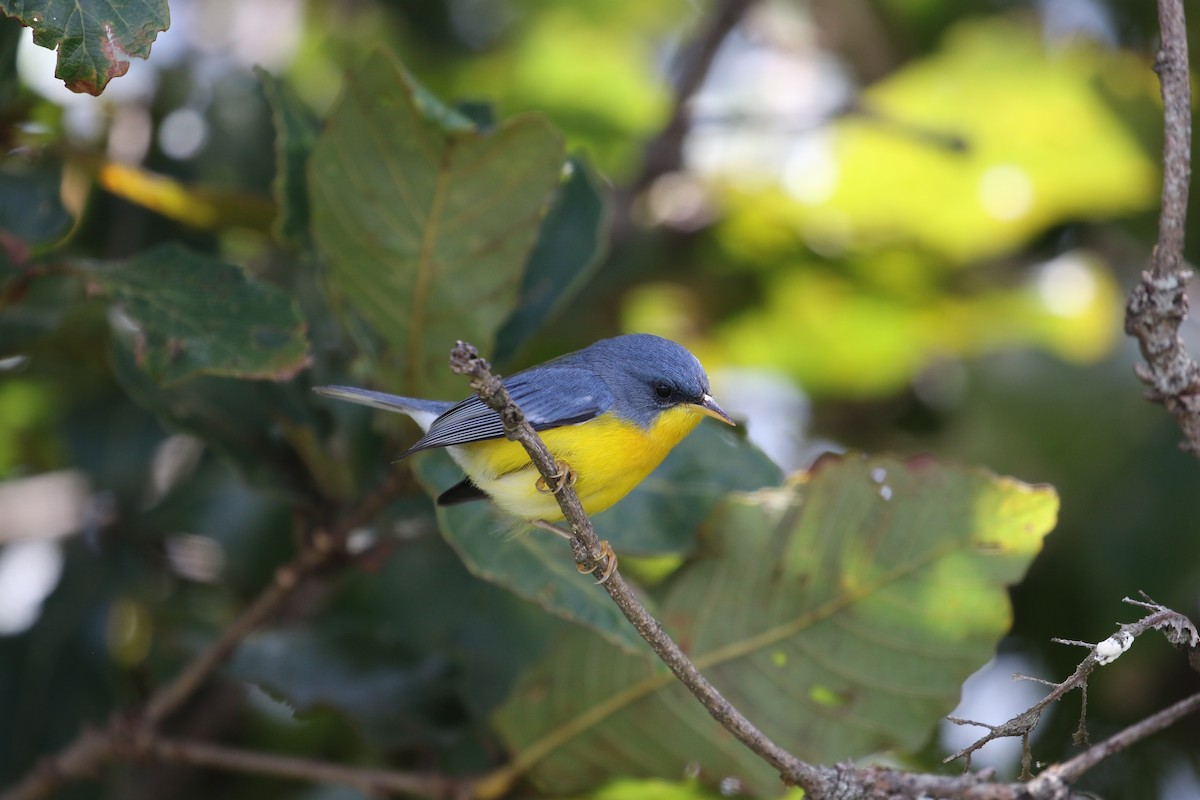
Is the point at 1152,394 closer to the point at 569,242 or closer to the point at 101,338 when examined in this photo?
the point at 569,242

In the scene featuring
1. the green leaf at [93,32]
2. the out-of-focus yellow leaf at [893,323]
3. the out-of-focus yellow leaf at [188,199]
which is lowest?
the out-of-focus yellow leaf at [893,323]

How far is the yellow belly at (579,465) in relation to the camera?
2.49 metres

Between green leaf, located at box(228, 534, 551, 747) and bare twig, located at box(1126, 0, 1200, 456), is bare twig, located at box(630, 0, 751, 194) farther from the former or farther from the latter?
bare twig, located at box(1126, 0, 1200, 456)

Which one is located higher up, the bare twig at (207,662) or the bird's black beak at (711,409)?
the bird's black beak at (711,409)

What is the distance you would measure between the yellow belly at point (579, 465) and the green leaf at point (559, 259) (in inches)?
14.2

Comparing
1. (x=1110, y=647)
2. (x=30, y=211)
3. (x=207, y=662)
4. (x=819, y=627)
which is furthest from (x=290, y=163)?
(x=1110, y=647)

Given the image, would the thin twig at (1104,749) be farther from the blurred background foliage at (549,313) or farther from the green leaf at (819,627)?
the blurred background foliage at (549,313)

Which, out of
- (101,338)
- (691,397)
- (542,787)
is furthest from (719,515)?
(101,338)

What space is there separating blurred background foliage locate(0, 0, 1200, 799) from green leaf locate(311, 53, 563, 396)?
25 millimetres

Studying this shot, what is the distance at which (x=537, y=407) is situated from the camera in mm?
2557

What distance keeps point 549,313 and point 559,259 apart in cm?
15

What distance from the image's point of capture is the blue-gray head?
8.80 feet

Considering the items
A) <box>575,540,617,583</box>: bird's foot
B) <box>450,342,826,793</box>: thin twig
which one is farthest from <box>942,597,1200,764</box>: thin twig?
<box>575,540,617,583</box>: bird's foot

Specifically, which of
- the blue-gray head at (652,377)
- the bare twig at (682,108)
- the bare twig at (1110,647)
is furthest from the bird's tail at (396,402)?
the bare twig at (682,108)
